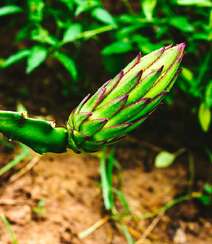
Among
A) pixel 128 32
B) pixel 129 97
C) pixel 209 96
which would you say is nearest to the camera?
pixel 129 97

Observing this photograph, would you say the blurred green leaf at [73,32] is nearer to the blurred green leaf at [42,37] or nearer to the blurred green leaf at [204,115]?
the blurred green leaf at [42,37]

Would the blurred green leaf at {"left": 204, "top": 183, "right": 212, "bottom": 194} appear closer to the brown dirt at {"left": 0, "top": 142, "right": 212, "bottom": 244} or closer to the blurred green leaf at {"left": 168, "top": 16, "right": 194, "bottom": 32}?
the brown dirt at {"left": 0, "top": 142, "right": 212, "bottom": 244}

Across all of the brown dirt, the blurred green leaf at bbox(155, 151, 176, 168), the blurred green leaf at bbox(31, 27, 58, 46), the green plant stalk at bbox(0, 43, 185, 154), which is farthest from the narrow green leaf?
the green plant stalk at bbox(0, 43, 185, 154)

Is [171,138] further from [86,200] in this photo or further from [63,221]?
[63,221]

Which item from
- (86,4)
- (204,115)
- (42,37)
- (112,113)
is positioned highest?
(112,113)

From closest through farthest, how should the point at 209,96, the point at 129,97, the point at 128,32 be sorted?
the point at 129,97 < the point at 209,96 < the point at 128,32

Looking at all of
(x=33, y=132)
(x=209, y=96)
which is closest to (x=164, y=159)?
(x=209, y=96)

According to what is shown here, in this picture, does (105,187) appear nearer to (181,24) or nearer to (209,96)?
(209,96)
